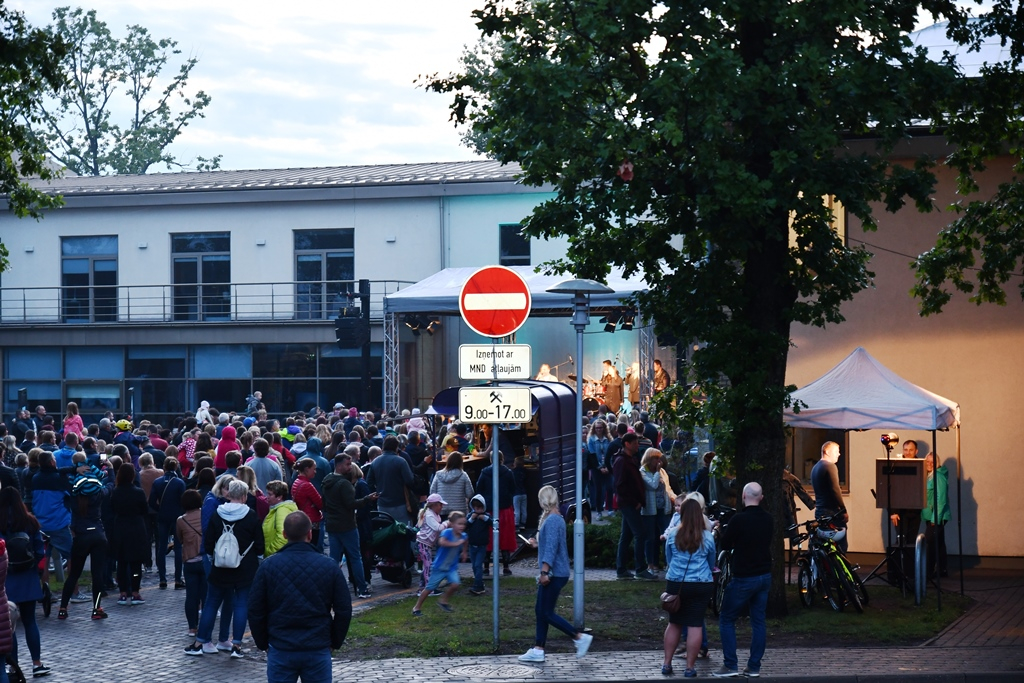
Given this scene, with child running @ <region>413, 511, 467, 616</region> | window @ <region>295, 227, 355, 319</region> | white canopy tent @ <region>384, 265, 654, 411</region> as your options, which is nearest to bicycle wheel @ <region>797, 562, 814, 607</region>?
child running @ <region>413, 511, 467, 616</region>

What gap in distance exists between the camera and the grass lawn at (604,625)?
37.9ft

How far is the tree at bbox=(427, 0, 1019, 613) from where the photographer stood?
11.5 metres

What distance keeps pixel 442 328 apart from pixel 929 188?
26628 millimetres

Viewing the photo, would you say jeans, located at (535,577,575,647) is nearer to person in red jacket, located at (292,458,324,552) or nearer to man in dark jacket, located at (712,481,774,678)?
man in dark jacket, located at (712,481,774,678)

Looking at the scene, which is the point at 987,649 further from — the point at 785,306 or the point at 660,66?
the point at 660,66

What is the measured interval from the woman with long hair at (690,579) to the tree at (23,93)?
10622 mm

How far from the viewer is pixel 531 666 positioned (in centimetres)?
1065

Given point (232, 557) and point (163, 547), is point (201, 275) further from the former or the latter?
point (232, 557)

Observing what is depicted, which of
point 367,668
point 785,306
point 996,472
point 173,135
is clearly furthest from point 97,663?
point 173,135

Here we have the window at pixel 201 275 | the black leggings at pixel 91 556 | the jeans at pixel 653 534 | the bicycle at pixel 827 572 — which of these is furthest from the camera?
the window at pixel 201 275

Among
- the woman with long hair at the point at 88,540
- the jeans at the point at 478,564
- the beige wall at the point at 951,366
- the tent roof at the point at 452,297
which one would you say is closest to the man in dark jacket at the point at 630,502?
the jeans at the point at 478,564

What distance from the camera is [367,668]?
417 inches

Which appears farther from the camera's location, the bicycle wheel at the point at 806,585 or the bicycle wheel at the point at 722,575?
the bicycle wheel at the point at 806,585

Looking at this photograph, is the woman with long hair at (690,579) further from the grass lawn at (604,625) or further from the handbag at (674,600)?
the grass lawn at (604,625)
